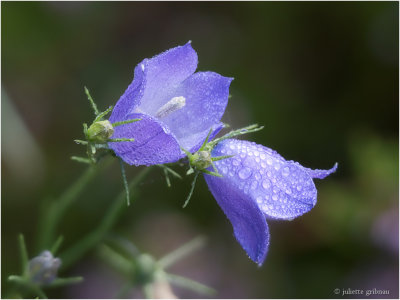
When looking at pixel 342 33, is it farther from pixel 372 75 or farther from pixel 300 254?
pixel 300 254

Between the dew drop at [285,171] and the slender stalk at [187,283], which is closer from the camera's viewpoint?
the dew drop at [285,171]

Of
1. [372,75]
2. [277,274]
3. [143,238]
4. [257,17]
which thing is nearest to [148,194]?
[143,238]

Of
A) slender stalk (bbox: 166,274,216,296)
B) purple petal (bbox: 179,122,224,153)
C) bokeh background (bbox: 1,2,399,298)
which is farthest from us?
bokeh background (bbox: 1,2,399,298)

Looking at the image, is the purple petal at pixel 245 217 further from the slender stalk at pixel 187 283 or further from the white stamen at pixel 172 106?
the slender stalk at pixel 187 283

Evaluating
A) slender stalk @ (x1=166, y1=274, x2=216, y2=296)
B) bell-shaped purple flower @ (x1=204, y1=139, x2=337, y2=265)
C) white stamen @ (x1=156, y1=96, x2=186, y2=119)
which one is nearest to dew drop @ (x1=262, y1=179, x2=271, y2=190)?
bell-shaped purple flower @ (x1=204, y1=139, x2=337, y2=265)

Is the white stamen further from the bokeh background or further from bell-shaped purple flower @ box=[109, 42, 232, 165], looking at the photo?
the bokeh background

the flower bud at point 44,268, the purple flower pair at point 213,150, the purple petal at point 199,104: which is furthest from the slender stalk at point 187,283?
the purple petal at point 199,104
